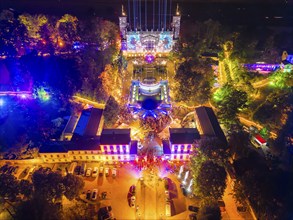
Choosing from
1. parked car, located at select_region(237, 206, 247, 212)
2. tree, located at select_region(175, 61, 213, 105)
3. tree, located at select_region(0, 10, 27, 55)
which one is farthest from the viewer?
tree, located at select_region(0, 10, 27, 55)

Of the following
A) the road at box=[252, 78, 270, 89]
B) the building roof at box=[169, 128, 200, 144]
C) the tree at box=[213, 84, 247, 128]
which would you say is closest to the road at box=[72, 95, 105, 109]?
the building roof at box=[169, 128, 200, 144]

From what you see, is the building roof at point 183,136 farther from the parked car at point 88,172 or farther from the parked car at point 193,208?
the parked car at point 88,172

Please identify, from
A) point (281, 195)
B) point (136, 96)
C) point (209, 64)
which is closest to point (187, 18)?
point (209, 64)

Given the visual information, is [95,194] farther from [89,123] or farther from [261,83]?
[261,83]

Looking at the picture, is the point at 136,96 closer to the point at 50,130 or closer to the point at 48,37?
the point at 50,130

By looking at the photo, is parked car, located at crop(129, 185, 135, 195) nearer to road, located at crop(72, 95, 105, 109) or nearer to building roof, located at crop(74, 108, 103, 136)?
building roof, located at crop(74, 108, 103, 136)

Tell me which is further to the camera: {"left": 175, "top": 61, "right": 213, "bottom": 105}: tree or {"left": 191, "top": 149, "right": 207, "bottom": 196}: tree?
{"left": 175, "top": 61, "right": 213, "bottom": 105}: tree
